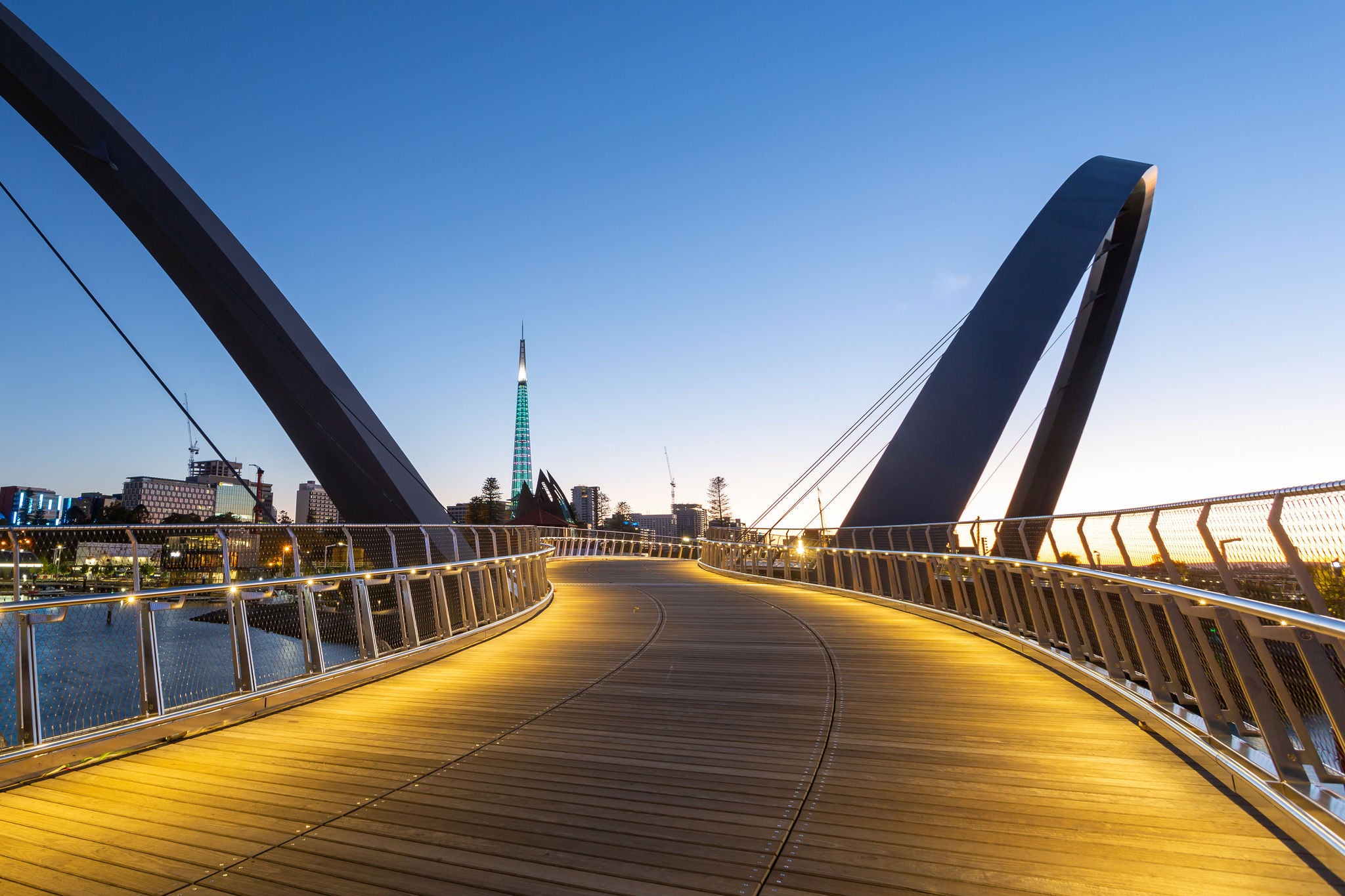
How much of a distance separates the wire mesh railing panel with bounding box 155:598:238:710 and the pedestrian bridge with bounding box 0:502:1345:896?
0.11 metres

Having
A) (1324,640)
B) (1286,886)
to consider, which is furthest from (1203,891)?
(1324,640)

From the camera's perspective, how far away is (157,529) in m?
6.83

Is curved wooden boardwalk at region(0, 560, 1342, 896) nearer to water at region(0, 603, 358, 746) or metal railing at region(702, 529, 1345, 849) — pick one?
metal railing at region(702, 529, 1345, 849)

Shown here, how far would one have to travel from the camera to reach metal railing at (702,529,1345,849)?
3016 mm

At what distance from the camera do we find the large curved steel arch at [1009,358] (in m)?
19.7

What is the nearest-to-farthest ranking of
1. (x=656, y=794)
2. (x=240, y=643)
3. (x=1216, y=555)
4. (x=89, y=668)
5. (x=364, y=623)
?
(x=656, y=794)
(x=1216, y=555)
(x=89, y=668)
(x=240, y=643)
(x=364, y=623)

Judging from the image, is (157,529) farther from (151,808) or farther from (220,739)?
(151,808)

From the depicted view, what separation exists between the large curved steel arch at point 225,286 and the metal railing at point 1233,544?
1939cm

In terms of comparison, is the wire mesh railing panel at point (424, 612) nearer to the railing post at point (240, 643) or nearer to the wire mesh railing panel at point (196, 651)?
the wire mesh railing panel at point (196, 651)

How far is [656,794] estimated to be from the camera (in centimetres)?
375

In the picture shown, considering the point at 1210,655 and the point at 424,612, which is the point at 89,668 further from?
the point at 1210,655

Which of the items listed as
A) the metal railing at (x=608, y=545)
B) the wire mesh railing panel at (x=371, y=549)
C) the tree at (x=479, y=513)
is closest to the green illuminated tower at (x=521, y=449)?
the tree at (x=479, y=513)

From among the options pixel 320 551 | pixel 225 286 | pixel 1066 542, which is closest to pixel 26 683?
pixel 320 551

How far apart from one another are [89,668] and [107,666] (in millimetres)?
96
